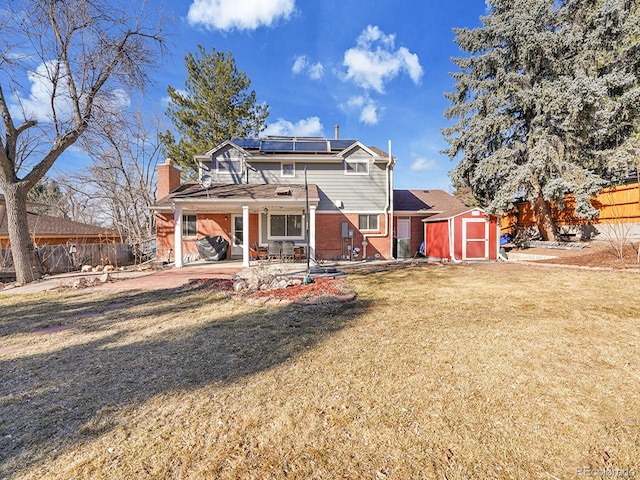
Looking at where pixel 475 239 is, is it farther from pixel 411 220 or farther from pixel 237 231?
pixel 237 231

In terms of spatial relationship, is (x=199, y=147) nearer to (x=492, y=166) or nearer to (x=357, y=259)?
(x=357, y=259)

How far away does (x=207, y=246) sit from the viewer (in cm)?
1386

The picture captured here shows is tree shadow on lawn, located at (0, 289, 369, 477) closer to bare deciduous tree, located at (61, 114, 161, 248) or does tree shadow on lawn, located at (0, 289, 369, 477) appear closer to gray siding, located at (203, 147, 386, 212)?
gray siding, located at (203, 147, 386, 212)

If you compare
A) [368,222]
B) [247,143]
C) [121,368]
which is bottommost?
[121,368]

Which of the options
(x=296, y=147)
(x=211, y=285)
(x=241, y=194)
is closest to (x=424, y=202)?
(x=296, y=147)

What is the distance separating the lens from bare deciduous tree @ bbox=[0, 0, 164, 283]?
31.0ft

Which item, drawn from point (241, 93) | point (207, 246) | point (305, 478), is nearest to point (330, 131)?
point (241, 93)

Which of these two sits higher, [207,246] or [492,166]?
[492,166]

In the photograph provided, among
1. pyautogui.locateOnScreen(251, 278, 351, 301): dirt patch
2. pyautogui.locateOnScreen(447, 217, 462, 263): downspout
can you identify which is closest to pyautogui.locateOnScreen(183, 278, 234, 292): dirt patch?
pyautogui.locateOnScreen(251, 278, 351, 301): dirt patch

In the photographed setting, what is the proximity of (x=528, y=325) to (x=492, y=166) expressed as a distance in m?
12.7

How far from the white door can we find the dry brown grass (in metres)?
9.78

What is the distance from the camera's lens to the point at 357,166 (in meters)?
15.1

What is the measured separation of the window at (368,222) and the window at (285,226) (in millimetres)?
3169

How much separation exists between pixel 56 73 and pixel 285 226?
10.3 meters
